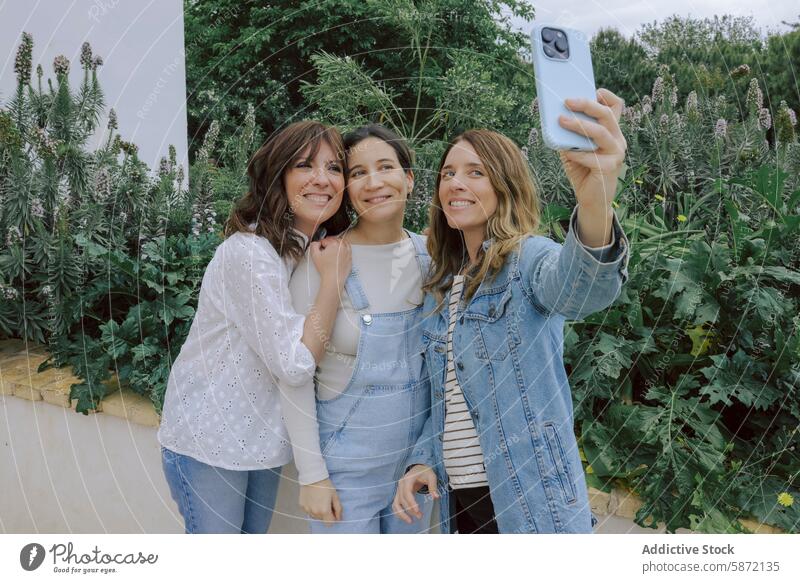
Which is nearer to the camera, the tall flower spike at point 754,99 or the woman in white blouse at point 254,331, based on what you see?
the woman in white blouse at point 254,331

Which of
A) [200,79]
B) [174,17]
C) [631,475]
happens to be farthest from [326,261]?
[174,17]

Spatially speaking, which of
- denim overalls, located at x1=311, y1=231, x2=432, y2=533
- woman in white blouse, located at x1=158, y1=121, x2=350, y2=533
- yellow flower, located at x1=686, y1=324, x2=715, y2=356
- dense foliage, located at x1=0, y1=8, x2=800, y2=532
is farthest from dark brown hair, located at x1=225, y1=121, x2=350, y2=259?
yellow flower, located at x1=686, y1=324, x2=715, y2=356

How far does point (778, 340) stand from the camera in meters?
1.30

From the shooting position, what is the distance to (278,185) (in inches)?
41.6

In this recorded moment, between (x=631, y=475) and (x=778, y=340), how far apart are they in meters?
0.39

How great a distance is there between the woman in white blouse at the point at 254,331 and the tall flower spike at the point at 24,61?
1.04 meters

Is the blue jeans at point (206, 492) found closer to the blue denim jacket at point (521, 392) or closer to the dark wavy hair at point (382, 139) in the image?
the blue denim jacket at point (521, 392)

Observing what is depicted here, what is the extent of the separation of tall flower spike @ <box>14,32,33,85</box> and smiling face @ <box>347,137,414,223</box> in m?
1.18

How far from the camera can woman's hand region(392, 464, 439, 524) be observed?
1058 mm

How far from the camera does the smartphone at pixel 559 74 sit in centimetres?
74

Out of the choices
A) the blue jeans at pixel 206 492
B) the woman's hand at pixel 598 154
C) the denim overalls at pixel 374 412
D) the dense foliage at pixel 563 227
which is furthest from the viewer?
the dense foliage at pixel 563 227

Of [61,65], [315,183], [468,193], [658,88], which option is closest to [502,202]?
[468,193]

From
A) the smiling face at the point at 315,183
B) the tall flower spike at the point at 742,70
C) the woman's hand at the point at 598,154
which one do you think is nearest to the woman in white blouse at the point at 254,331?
the smiling face at the point at 315,183
